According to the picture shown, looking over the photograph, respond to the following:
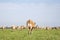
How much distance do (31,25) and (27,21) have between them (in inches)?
30.1

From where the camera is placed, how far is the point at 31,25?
2253 cm

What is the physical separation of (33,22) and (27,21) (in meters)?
1.11

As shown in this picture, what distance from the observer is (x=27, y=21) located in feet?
75.1

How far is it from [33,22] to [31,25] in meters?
1.25

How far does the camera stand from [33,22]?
933 inches
